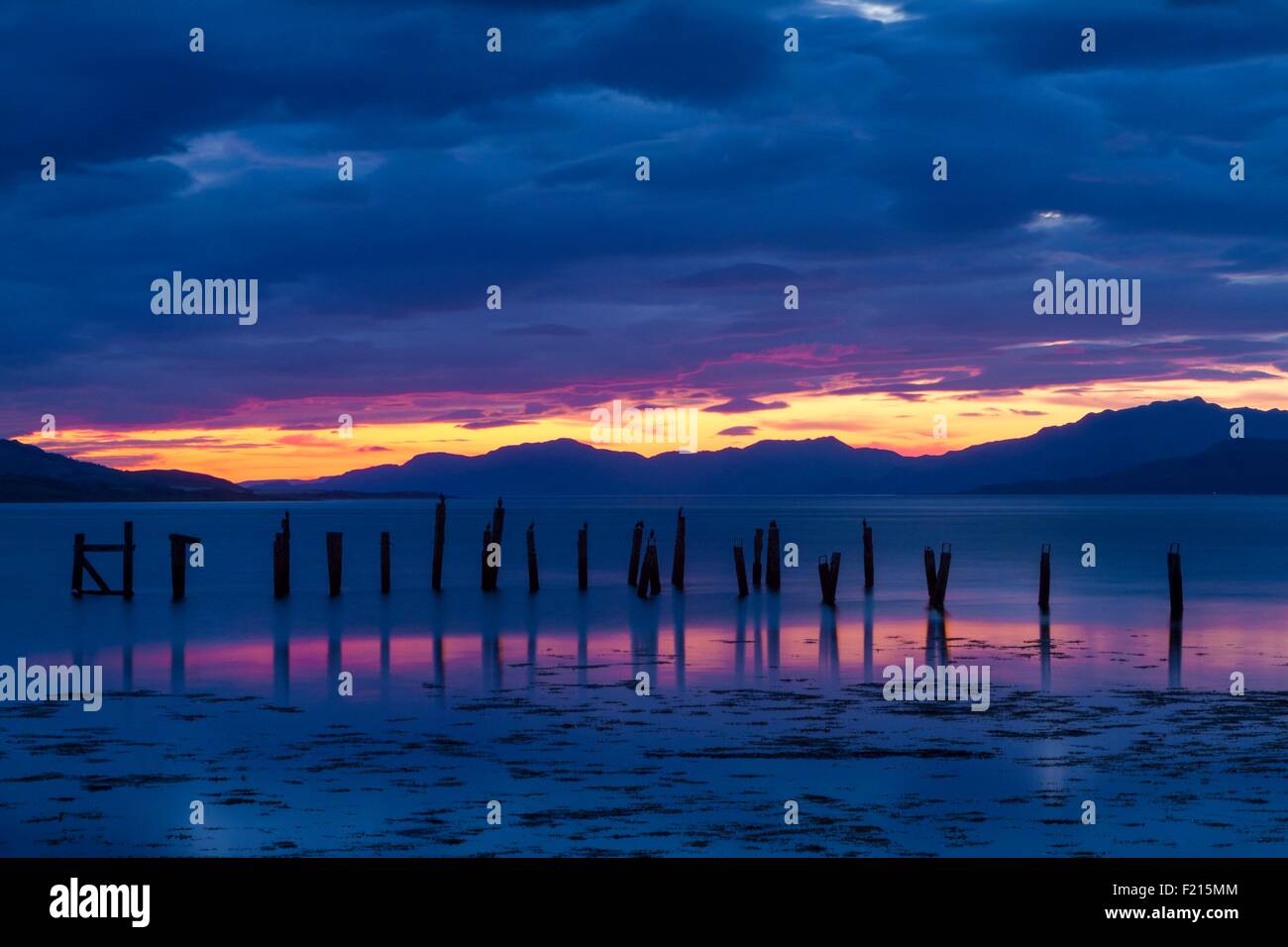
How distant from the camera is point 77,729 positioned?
1822 centimetres

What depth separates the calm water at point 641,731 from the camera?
12.6 metres

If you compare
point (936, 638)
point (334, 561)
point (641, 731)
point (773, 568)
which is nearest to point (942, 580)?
point (773, 568)

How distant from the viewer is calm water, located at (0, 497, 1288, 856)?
12.6 m

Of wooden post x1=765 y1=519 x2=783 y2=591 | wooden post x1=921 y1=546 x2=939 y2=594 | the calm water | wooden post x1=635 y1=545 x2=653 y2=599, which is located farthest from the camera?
wooden post x1=765 y1=519 x2=783 y2=591

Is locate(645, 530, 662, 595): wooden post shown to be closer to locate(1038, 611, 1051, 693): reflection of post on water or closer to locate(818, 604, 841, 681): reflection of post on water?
locate(818, 604, 841, 681): reflection of post on water

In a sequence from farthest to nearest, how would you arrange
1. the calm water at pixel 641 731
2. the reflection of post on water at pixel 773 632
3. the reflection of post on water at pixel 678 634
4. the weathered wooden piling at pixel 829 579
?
the weathered wooden piling at pixel 829 579, the reflection of post on water at pixel 773 632, the reflection of post on water at pixel 678 634, the calm water at pixel 641 731

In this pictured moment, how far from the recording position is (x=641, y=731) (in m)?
18.1

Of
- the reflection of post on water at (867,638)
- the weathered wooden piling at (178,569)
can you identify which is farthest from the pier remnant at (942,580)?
the weathered wooden piling at (178,569)

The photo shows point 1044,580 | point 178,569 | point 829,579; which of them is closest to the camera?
point 1044,580

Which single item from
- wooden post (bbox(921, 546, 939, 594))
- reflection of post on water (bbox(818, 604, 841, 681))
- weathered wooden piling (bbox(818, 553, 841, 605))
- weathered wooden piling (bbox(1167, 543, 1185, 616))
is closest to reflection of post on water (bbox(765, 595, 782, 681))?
reflection of post on water (bbox(818, 604, 841, 681))

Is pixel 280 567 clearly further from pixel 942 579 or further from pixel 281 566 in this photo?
pixel 942 579

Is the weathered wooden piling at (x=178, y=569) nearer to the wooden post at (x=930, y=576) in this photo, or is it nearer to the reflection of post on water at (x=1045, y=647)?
the wooden post at (x=930, y=576)

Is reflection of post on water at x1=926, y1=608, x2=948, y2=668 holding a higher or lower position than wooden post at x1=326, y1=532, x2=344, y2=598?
lower
